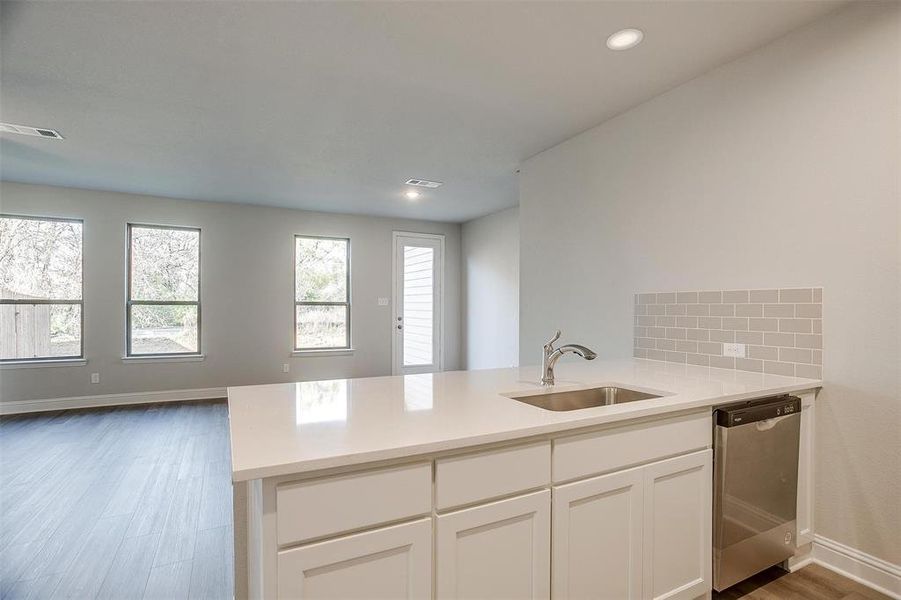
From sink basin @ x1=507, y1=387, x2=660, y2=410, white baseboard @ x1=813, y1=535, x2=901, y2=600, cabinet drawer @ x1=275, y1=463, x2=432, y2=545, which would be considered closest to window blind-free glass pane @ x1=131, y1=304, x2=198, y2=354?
sink basin @ x1=507, y1=387, x2=660, y2=410

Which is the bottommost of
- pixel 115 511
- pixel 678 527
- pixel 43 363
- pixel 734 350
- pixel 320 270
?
pixel 115 511

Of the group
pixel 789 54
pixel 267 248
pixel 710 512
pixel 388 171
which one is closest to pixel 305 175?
pixel 388 171

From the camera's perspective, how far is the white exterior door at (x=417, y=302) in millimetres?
6824

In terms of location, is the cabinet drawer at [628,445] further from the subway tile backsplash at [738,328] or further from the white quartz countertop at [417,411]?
the subway tile backsplash at [738,328]

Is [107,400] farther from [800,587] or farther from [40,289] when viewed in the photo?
[800,587]

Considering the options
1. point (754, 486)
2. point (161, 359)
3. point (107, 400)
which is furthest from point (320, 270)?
point (754, 486)

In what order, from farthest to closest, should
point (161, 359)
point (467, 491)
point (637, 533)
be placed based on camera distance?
point (161, 359), point (637, 533), point (467, 491)

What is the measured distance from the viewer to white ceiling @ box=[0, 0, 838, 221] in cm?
200

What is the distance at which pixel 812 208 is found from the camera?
2.05 metres

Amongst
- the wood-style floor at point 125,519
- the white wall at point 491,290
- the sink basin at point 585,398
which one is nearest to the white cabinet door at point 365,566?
the sink basin at point 585,398

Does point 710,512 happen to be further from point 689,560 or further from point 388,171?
point 388,171

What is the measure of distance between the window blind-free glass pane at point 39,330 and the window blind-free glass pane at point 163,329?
1.85 feet

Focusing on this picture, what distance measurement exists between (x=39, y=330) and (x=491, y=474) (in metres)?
6.03

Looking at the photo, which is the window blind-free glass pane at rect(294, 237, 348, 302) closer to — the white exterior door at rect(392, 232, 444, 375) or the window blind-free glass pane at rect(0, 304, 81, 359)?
the white exterior door at rect(392, 232, 444, 375)
